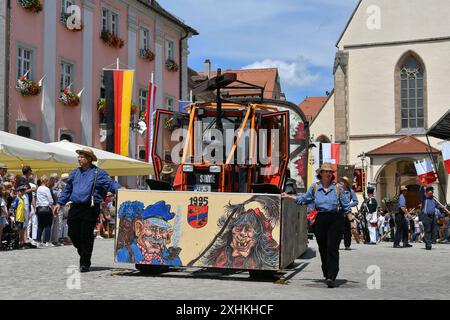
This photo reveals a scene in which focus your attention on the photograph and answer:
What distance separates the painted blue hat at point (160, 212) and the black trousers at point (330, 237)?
2.07 meters

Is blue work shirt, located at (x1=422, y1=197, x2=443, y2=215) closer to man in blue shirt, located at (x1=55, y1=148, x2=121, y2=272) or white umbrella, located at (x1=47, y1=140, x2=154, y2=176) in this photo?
white umbrella, located at (x1=47, y1=140, x2=154, y2=176)

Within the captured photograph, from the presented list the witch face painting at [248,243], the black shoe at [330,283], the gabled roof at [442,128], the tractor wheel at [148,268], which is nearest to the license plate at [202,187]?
the tractor wheel at [148,268]

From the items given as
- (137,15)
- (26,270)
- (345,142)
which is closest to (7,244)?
(26,270)

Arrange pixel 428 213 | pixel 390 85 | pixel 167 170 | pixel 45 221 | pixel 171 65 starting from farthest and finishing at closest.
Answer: pixel 390 85
pixel 171 65
pixel 428 213
pixel 45 221
pixel 167 170

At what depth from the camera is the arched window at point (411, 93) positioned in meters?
45.0

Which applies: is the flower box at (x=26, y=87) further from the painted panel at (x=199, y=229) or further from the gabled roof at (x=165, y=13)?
the painted panel at (x=199, y=229)

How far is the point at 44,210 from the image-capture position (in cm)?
1684

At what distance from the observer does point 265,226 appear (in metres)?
9.96

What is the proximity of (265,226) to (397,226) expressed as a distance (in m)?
12.3

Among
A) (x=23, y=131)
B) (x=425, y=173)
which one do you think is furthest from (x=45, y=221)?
(x=425, y=173)

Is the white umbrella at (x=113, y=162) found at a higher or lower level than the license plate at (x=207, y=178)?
higher

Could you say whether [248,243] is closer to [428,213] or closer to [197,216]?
[197,216]

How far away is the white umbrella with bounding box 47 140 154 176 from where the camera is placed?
20.9 metres

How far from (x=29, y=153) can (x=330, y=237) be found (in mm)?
9167
